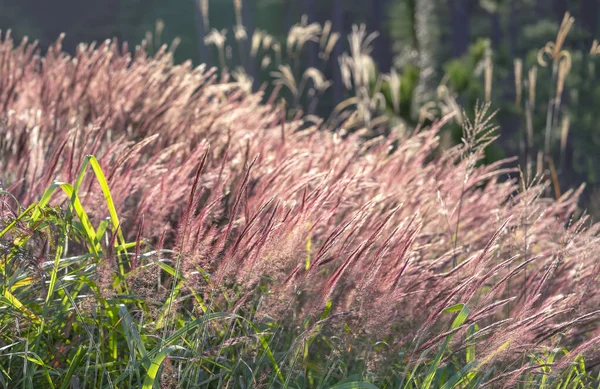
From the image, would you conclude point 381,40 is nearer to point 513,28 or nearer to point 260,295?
point 513,28

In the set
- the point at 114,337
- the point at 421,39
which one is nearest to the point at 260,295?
the point at 114,337

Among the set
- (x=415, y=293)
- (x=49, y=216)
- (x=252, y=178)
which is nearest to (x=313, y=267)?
(x=415, y=293)

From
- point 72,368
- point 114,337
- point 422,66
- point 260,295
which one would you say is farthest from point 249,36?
point 72,368

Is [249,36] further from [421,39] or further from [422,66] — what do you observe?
[421,39]

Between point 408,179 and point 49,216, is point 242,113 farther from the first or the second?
point 49,216

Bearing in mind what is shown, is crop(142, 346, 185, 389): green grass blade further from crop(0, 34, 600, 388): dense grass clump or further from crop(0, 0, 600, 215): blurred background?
crop(0, 0, 600, 215): blurred background

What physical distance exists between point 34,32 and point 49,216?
30.5 meters

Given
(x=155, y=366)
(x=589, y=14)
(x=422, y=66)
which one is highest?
(x=155, y=366)

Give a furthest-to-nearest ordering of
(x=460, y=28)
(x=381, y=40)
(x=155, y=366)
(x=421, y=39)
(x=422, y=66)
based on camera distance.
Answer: (x=381, y=40) < (x=460, y=28) < (x=421, y=39) < (x=422, y=66) < (x=155, y=366)

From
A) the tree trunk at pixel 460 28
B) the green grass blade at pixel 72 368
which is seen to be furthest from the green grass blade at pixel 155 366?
the tree trunk at pixel 460 28

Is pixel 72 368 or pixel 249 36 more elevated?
pixel 72 368

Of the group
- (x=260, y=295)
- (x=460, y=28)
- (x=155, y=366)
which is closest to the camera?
(x=155, y=366)

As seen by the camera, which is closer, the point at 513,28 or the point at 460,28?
the point at 460,28

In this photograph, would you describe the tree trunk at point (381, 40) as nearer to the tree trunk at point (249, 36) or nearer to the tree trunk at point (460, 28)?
the tree trunk at point (460, 28)
